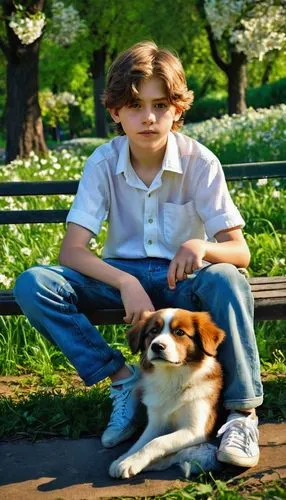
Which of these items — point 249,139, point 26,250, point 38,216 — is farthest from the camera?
point 249,139

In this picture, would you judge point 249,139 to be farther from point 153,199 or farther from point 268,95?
point 268,95

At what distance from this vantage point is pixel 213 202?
379cm

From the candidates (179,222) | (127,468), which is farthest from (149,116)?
(127,468)

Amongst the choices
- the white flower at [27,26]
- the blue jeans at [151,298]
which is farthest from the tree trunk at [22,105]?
the blue jeans at [151,298]

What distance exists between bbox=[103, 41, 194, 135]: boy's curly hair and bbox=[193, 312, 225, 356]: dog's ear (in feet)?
3.42

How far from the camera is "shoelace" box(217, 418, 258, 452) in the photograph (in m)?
3.27

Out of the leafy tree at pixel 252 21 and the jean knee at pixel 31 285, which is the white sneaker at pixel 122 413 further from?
the leafy tree at pixel 252 21

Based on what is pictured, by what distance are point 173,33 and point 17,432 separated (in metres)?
21.9

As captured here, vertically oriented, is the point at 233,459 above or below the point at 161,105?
below

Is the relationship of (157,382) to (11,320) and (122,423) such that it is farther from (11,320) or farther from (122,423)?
(11,320)

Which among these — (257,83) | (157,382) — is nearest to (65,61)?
(257,83)

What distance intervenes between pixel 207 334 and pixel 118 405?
2.09 feet

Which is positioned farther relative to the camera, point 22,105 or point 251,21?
point 251,21

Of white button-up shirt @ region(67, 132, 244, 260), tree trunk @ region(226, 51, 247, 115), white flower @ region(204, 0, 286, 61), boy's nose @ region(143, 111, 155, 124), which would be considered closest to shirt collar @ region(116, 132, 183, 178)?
white button-up shirt @ region(67, 132, 244, 260)
